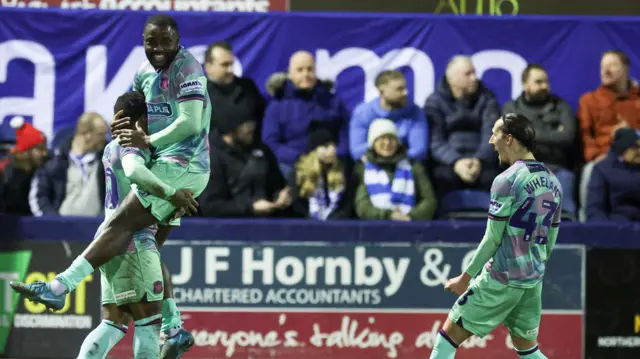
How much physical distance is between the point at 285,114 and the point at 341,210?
0.98 metres

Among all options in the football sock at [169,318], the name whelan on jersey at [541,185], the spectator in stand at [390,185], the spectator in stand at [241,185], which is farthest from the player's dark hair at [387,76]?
the football sock at [169,318]

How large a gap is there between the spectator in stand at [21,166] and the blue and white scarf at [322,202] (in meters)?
2.38

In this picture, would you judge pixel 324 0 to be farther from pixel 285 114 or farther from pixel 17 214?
pixel 17 214

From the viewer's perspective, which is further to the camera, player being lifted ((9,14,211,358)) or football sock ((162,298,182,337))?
football sock ((162,298,182,337))

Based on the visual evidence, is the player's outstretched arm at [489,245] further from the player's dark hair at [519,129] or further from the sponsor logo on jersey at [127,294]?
the sponsor logo on jersey at [127,294]

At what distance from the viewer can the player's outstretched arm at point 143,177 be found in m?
6.98

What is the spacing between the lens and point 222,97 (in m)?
10.5

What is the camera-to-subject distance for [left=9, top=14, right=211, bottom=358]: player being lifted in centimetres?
705

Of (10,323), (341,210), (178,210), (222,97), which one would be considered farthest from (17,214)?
(178,210)

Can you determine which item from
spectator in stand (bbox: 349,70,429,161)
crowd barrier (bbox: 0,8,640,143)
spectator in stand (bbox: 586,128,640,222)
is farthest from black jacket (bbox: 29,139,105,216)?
spectator in stand (bbox: 586,128,640,222)

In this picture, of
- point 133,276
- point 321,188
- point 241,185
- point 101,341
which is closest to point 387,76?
point 321,188

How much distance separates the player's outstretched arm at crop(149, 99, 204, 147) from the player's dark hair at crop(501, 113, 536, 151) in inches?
72.9

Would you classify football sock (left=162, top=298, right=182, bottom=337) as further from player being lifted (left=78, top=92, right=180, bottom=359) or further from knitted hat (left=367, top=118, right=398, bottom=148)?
knitted hat (left=367, top=118, right=398, bottom=148)

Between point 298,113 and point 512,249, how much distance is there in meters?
3.66
